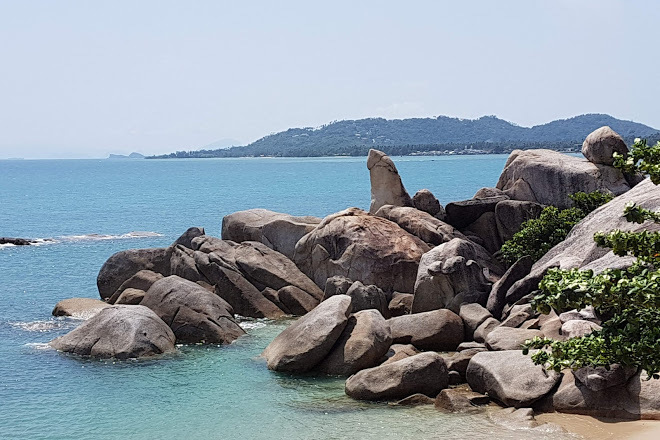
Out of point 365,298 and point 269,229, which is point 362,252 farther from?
point 269,229


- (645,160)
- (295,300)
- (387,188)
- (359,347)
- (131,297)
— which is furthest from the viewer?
(387,188)

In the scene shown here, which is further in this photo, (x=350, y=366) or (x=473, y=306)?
(x=473, y=306)

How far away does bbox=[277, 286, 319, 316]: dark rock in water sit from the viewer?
2709 cm

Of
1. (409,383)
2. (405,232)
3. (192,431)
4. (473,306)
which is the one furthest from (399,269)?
(192,431)

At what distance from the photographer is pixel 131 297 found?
1077 inches

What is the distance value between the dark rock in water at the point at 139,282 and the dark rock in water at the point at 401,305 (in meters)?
8.45

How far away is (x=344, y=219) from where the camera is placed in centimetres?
2897

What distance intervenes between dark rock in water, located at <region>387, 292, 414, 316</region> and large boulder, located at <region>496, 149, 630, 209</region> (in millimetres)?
7349

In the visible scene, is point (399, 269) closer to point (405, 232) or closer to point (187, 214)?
point (405, 232)

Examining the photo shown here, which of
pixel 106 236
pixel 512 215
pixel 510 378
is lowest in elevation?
pixel 106 236

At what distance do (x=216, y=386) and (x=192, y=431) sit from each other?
2896mm

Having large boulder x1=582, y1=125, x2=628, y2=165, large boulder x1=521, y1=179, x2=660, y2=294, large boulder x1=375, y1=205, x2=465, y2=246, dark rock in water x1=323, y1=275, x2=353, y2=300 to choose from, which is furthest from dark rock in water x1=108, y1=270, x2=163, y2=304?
large boulder x1=582, y1=125, x2=628, y2=165

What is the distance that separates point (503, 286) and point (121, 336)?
10.6 meters

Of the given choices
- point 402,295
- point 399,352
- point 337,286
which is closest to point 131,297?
point 337,286
